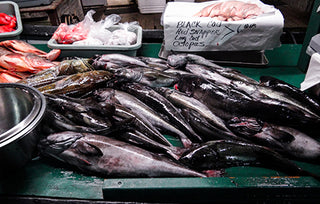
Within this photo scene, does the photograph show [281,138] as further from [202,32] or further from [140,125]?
[202,32]

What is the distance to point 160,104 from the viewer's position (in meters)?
2.01

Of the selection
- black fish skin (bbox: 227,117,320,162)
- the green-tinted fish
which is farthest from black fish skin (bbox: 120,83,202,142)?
black fish skin (bbox: 227,117,320,162)

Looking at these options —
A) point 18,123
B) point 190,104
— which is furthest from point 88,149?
point 190,104

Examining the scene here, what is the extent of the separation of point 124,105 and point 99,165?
623 mm

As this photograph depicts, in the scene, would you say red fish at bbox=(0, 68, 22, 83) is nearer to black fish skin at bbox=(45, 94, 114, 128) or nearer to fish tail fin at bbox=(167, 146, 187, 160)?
black fish skin at bbox=(45, 94, 114, 128)

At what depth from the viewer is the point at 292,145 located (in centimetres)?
164

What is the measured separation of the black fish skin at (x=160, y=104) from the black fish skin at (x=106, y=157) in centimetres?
35

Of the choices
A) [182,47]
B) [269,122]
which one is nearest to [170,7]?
[182,47]

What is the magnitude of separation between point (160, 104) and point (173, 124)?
238 millimetres

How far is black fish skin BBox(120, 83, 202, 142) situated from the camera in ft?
6.01

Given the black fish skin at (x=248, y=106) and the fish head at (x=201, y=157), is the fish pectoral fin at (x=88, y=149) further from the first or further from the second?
the black fish skin at (x=248, y=106)

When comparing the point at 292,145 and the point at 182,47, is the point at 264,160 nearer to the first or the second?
the point at 292,145

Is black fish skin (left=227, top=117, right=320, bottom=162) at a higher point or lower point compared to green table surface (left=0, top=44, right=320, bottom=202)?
higher

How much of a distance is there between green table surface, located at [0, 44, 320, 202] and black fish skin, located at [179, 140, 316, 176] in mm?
57
